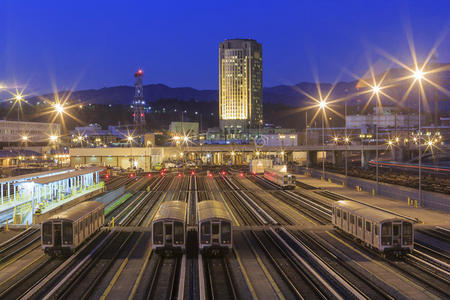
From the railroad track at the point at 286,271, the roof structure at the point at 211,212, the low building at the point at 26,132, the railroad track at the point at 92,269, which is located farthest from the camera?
the low building at the point at 26,132

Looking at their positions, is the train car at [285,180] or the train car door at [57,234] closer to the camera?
the train car door at [57,234]

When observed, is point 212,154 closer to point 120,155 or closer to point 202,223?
point 120,155

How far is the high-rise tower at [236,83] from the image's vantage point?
18888 centimetres

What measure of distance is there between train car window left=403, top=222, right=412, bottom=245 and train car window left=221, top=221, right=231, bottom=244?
8.32 meters

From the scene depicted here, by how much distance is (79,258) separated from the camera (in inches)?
780

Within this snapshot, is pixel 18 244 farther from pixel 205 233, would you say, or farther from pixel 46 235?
pixel 205 233

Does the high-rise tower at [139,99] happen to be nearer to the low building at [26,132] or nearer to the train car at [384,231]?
the low building at [26,132]

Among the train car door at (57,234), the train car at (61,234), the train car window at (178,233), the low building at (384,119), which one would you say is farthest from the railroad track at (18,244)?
the low building at (384,119)

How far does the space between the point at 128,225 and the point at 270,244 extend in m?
11.4

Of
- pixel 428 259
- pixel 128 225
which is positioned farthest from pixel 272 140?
pixel 428 259

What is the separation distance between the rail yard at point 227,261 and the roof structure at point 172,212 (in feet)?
0.29

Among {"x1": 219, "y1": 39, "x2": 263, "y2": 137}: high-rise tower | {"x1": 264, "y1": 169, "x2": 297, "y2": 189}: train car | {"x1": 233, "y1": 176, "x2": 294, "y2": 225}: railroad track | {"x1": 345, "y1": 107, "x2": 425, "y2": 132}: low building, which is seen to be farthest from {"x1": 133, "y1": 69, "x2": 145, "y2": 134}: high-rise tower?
{"x1": 233, "y1": 176, "x2": 294, "y2": 225}: railroad track

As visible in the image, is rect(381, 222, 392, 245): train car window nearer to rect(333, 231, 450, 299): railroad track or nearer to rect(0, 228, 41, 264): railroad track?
rect(333, 231, 450, 299): railroad track

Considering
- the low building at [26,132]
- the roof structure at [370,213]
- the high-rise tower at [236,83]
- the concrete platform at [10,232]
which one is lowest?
the concrete platform at [10,232]
